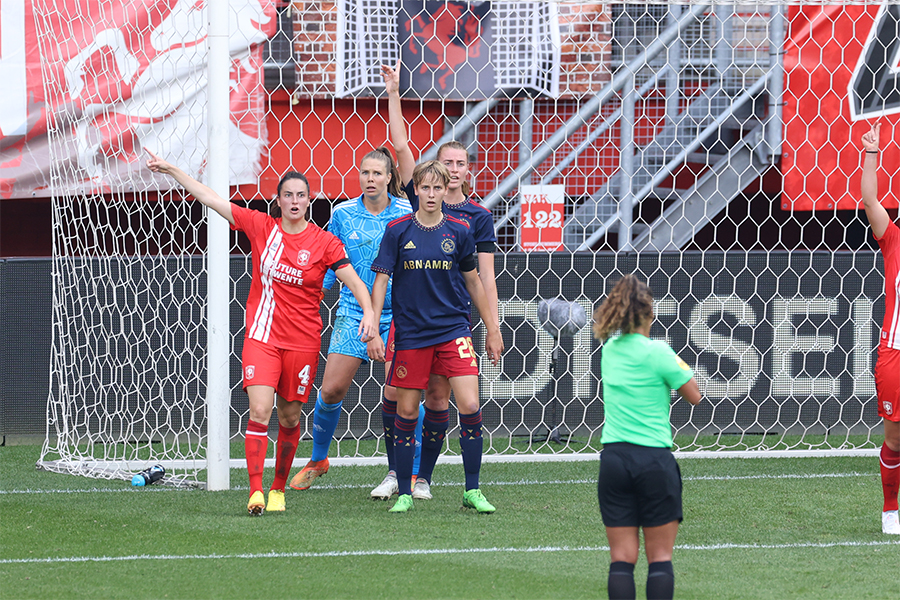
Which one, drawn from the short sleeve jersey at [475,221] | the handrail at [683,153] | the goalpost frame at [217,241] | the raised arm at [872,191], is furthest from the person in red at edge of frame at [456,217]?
the handrail at [683,153]

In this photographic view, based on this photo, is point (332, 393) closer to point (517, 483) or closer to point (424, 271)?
point (424, 271)

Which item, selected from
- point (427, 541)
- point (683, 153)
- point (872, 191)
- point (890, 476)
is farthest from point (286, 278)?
point (683, 153)

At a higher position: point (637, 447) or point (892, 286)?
point (892, 286)

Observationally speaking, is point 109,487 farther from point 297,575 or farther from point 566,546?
point 566,546

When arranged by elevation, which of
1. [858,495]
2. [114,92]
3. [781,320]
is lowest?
[858,495]

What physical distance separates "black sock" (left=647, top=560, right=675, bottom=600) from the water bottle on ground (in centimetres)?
357

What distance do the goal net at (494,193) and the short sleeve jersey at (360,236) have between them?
1496mm

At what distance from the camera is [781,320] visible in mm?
7512

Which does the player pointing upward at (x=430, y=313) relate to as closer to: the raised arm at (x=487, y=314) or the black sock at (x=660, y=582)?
the raised arm at (x=487, y=314)

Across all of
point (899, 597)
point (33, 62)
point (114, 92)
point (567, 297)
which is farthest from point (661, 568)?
point (33, 62)

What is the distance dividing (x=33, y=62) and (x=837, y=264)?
20.0 ft

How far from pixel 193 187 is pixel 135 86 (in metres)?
2.52

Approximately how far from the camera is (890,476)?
478cm

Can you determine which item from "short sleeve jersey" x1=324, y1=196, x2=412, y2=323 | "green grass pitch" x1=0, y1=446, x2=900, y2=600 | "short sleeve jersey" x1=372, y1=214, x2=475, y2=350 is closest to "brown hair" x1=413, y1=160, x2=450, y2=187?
"short sleeve jersey" x1=372, y1=214, x2=475, y2=350
